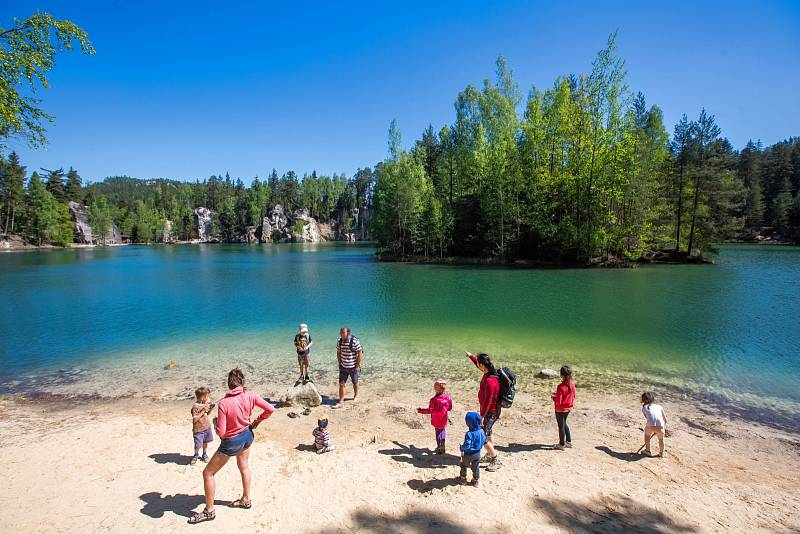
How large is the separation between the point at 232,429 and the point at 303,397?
228 inches

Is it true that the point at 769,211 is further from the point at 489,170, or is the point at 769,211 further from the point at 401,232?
the point at 401,232

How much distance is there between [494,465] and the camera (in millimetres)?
7754

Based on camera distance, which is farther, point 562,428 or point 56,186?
point 56,186

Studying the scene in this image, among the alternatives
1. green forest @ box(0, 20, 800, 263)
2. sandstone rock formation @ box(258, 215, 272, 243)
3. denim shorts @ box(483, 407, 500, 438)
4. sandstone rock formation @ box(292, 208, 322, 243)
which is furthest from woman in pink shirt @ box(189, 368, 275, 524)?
sandstone rock formation @ box(258, 215, 272, 243)

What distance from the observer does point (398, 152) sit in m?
62.2

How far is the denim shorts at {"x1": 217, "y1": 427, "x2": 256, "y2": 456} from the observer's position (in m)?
5.83

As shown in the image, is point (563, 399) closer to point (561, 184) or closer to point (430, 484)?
point (430, 484)

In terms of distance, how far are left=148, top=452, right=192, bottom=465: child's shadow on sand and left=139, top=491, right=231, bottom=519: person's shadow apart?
112 cm

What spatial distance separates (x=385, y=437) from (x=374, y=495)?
2.42 metres

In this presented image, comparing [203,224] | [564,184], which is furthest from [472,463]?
[203,224]

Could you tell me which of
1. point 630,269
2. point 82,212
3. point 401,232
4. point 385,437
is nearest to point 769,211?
point 630,269

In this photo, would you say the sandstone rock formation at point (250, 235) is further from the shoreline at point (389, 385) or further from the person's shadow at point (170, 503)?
the person's shadow at point (170, 503)

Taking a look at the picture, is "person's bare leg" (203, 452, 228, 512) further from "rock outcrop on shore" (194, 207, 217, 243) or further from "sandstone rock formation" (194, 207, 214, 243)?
"sandstone rock formation" (194, 207, 214, 243)

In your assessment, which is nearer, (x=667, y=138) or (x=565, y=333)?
(x=565, y=333)
